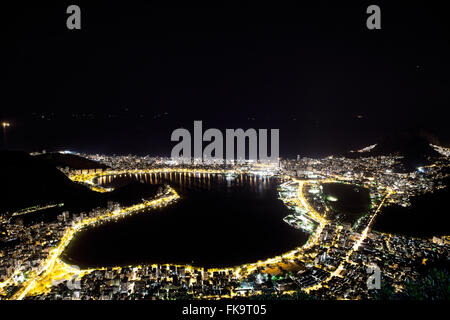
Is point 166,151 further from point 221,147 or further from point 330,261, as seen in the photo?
point 330,261

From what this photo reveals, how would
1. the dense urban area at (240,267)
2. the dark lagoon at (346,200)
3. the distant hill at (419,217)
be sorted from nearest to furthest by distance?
the dense urban area at (240,267) → the distant hill at (419,217) → the dark lagoon at (346,200)

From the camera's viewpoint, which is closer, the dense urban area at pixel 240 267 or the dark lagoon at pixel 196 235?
the dense urban area at pixel 240 267

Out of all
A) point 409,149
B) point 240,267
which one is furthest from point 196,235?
point 409,149

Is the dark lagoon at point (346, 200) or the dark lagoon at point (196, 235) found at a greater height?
the dark lagoon at point (346, 200)

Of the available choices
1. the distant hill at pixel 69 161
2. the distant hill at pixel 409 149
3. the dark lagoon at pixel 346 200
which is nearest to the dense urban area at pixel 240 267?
the dark lagoon at pixel 346 200

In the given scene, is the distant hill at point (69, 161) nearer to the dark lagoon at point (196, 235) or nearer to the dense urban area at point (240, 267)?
the dense urban area at point (240, 267)

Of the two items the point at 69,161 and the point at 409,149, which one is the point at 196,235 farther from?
the point at 409,149

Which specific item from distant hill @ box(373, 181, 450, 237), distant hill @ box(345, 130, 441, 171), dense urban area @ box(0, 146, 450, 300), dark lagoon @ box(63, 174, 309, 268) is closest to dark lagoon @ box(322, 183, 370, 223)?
dense urban area @ box(0, 146, 450, 300)
